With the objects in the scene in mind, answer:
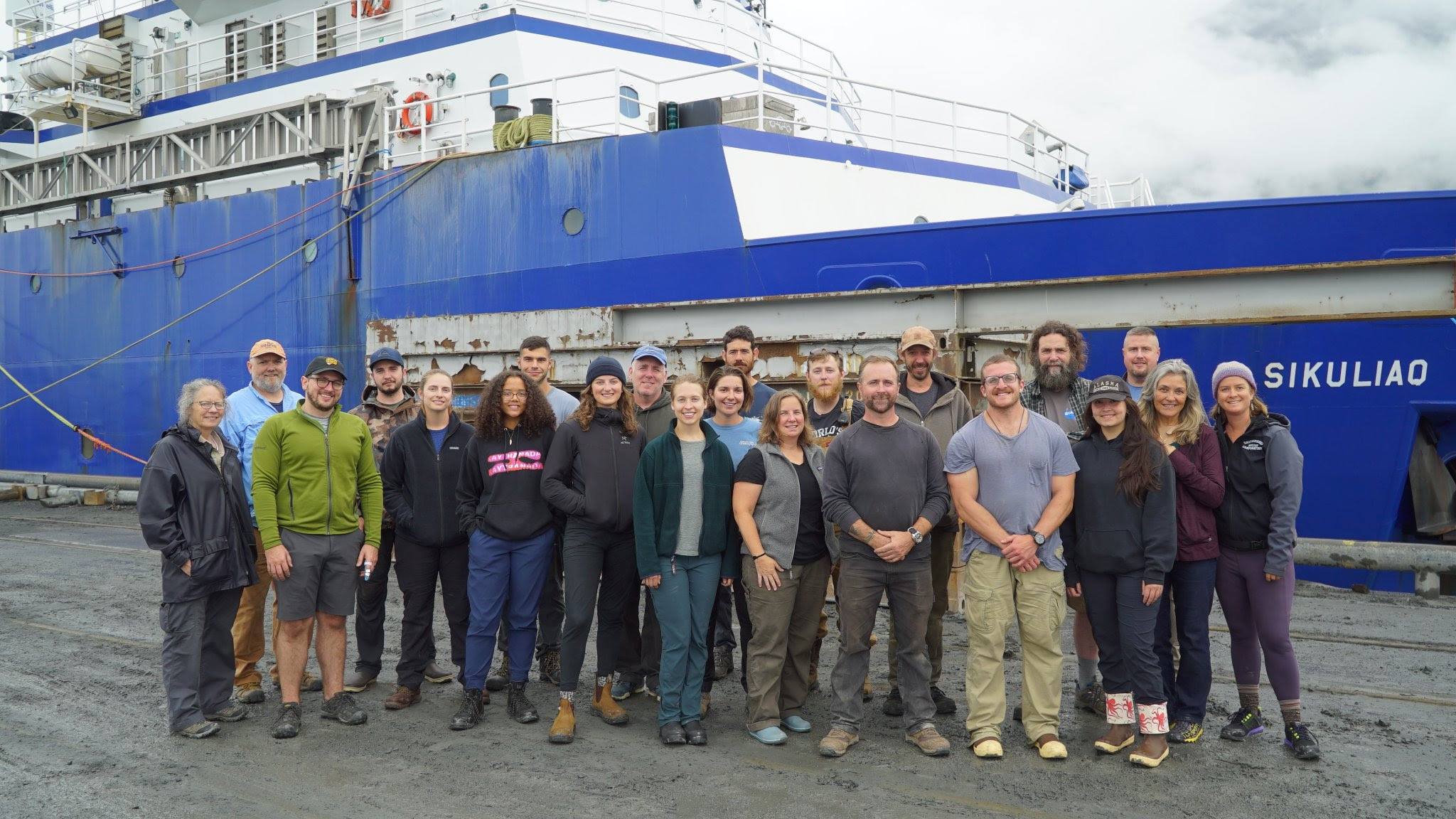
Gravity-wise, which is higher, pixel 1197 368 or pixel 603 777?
pixel 1197 368

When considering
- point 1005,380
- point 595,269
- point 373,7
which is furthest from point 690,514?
point 373,7

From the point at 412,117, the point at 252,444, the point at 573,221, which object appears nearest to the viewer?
the point at 252,444

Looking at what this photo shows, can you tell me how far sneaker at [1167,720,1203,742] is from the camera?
172 inches

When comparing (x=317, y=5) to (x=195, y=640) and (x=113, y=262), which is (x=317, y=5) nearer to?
(x=113, y=262)

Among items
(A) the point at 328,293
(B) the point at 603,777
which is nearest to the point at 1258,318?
(B) the point at 603,777

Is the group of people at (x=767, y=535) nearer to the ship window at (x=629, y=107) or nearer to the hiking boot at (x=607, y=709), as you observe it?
the hiking boot at (x=607, y=709)

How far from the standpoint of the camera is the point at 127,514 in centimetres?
1359

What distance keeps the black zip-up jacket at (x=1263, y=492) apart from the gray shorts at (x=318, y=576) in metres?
3.89

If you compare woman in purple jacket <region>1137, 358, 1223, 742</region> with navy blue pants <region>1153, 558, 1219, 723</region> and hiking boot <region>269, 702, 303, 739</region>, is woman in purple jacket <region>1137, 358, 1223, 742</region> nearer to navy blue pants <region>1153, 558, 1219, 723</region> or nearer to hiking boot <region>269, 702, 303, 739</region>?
navy blue pants <region>1153, 558, 1219, 723</region>

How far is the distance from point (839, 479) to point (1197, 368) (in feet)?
14.1

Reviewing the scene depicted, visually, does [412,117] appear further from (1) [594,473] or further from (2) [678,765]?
(2) [678,765]

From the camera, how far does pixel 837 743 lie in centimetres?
429

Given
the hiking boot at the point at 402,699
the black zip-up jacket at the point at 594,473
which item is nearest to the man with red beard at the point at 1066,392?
the black zip-up jacket at the point at 594,473

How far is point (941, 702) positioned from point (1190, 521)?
1391 mm
